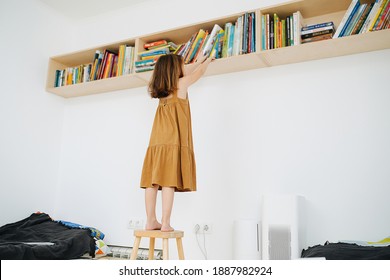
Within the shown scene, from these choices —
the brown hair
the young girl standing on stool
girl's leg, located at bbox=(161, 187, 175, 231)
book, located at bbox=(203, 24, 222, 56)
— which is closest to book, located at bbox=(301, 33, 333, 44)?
book, located at bbox=(203, 24, 222, 56)

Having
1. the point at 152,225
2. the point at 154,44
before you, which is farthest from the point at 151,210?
the point at 154,44

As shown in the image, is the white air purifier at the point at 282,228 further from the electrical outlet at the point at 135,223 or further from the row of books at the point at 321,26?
the electrical outlet at the point at 135,223

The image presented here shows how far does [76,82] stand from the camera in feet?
11.8

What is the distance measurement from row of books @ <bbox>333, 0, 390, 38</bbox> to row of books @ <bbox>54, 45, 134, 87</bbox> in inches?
69.4

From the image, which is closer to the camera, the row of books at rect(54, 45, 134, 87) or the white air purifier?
the white air purifier

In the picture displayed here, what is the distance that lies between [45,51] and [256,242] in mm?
2863

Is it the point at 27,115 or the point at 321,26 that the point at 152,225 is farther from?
A: the point at 27,115

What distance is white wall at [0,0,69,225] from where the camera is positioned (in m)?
3.33

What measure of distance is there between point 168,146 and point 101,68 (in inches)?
56.8

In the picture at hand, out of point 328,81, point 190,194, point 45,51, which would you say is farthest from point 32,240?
point 328,81

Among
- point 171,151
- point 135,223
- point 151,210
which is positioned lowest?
point 135,223

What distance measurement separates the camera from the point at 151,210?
2.38 m

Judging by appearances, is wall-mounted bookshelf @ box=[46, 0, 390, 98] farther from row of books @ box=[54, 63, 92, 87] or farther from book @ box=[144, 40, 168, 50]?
row of books @ box=[54, 63, 92, 87]
